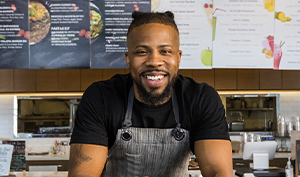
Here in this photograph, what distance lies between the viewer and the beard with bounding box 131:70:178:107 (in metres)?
1.42

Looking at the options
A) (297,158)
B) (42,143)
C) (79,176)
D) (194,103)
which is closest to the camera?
(79,176)

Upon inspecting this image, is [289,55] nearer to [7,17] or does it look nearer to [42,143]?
[7,17]

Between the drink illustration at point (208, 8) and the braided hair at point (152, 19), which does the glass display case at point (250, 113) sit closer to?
the drink illustration at point (208, 8)

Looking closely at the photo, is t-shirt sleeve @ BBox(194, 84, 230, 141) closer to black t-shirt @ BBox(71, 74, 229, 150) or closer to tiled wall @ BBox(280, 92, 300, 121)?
black t-shirt @ BBox(71, 74, 229, 150)

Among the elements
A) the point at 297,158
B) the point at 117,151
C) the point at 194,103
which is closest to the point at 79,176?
the point at 117,151

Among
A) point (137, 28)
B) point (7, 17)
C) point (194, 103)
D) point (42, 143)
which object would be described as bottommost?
point (42, 143)

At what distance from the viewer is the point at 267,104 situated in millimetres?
5605

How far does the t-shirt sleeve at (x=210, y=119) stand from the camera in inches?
55.4

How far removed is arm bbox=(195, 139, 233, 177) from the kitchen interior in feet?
12.2

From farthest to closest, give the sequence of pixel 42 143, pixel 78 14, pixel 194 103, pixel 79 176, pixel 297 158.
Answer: pixel 42 143 → pixel 78 14 → pixel 297 158 → pixel 194 103 → pixel 79 176

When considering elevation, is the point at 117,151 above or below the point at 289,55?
below

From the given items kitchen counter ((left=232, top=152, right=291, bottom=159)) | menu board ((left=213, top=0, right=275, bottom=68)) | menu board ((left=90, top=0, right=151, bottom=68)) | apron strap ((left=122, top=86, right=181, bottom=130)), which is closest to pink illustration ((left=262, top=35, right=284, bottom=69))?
Result: menu board ((left=213, top=0, right=275, bottom=68))

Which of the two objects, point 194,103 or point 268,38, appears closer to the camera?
point 194,103

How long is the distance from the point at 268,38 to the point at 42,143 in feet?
11.7
